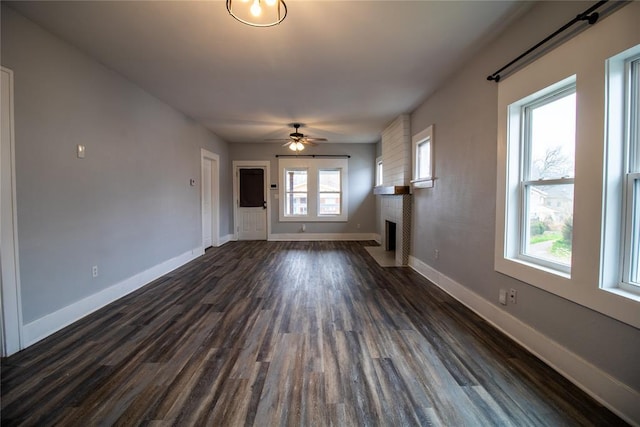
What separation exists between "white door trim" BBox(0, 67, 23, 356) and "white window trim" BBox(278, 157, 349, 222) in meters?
5.34

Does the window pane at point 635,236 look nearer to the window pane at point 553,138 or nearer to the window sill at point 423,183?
the window pane at point 553,138

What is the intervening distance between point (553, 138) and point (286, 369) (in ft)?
8.22

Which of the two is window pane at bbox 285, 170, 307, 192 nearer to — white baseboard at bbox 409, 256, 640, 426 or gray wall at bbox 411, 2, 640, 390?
gray wall at bbox 411, 2, 640, 390

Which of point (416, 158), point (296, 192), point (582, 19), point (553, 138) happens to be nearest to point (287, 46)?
point (582, 19)

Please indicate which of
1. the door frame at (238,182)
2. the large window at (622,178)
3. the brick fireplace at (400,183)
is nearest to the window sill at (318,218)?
the door frame at (238,182)

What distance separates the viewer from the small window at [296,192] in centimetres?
725

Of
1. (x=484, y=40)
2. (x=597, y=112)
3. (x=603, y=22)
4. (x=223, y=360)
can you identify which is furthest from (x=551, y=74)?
(x=223, y=360)

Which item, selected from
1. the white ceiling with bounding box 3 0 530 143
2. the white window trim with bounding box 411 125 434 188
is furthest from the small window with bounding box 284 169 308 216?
the white window trim with bounding box 411 125 434 188

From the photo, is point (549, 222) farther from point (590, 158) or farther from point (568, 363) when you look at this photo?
point (568, 363)

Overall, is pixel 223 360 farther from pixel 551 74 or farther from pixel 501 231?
pixel 551 74

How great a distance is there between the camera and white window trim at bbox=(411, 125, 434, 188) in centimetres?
370

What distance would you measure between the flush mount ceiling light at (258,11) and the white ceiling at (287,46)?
0.11 metres

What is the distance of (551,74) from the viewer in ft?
5.90

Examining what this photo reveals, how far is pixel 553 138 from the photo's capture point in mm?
1924
